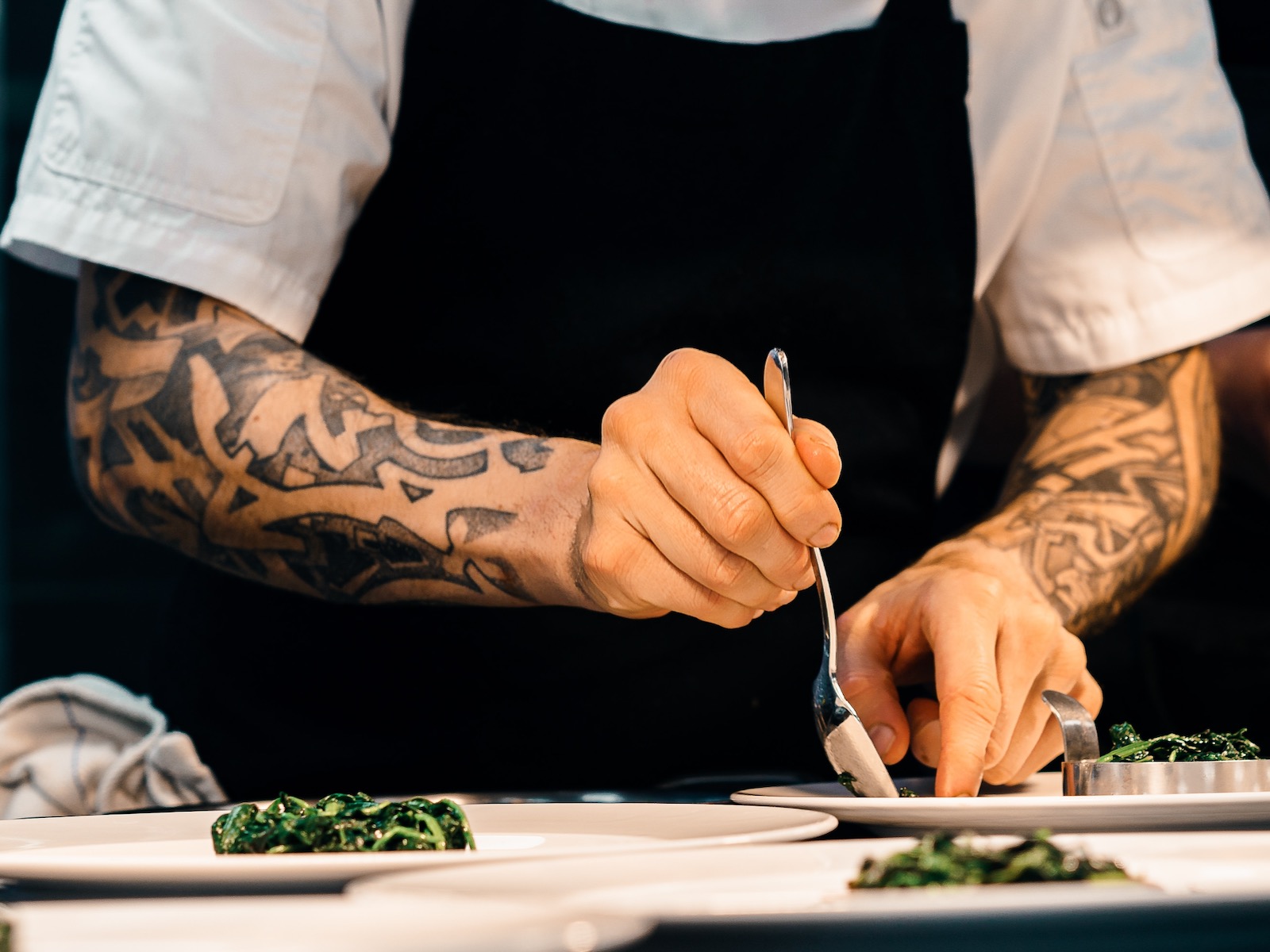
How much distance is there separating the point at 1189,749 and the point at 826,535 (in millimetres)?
269

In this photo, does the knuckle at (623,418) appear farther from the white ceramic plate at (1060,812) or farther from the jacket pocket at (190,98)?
the jacket pocket at (190,98)

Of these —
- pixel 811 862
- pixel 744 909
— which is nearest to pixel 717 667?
pixel 811 862

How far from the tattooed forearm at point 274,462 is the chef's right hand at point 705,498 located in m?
0.17

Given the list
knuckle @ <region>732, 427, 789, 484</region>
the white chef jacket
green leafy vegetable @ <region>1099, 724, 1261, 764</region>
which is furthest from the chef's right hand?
the white chef jacket

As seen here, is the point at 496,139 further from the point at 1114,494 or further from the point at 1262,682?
the point at 1262,682

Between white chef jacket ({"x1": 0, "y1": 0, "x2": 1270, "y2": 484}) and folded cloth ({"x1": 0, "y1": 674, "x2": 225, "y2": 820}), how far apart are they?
380 mm

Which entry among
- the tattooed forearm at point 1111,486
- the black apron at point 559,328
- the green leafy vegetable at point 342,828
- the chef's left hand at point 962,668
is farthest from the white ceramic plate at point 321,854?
the tattooed forearm at point 1111,486

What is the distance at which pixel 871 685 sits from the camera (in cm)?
102

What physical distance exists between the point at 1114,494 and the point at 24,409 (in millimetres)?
1865

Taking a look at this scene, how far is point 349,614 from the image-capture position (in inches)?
50.1

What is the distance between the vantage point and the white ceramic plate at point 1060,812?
2.00 feet

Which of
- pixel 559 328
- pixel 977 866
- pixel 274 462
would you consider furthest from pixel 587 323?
pixel 977 866

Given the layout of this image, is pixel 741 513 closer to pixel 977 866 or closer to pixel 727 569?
pixel 727 569

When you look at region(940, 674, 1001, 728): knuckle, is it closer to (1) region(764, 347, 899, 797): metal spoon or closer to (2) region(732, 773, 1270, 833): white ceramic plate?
(1) region(764, 347, 899, 797): metal spoon
